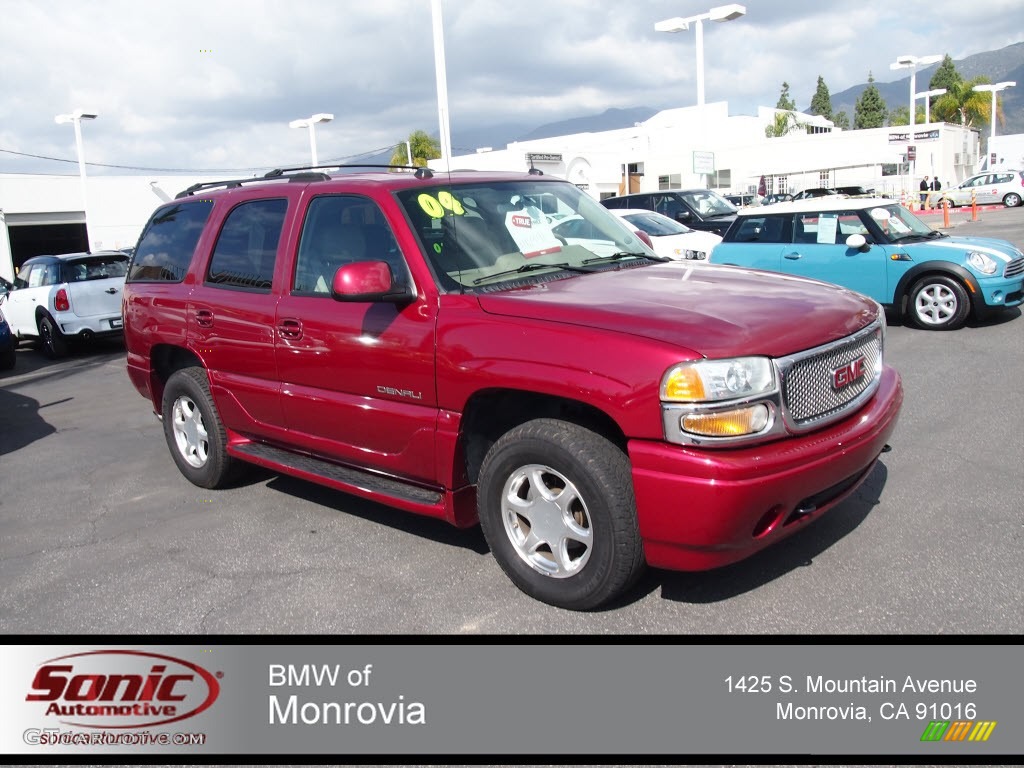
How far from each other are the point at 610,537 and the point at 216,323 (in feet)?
9.53

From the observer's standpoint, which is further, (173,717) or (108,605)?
(108,605)

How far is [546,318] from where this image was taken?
3613 mm

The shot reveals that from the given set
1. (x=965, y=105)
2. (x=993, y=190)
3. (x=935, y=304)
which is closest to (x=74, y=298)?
(x=935, y=304)

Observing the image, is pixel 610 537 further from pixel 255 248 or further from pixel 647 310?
pixel 255 248

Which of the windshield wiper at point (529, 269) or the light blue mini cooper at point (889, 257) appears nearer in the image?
the windshield wiper at point (529, 269)

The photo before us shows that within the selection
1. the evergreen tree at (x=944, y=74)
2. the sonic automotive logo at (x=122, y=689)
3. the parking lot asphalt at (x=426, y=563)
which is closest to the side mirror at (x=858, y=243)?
the parking lot asphalt at (x=426, y=563)

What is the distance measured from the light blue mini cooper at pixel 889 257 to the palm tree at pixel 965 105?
6903cm

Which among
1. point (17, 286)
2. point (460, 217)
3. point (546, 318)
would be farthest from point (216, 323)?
point (17, 286)

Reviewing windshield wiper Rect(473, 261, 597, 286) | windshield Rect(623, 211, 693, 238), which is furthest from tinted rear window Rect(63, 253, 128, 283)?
windshield wiper Rect(473, 261, 597, 286)

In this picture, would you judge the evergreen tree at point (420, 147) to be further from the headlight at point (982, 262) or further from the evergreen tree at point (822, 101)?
the evergreen tree at point (822, 101)

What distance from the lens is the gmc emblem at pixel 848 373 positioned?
3.67 meters

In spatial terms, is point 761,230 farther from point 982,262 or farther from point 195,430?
point 195,430

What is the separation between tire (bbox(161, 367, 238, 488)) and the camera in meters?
5.43

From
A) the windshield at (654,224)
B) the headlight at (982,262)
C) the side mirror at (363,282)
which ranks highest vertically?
the windshield at (654,224)
